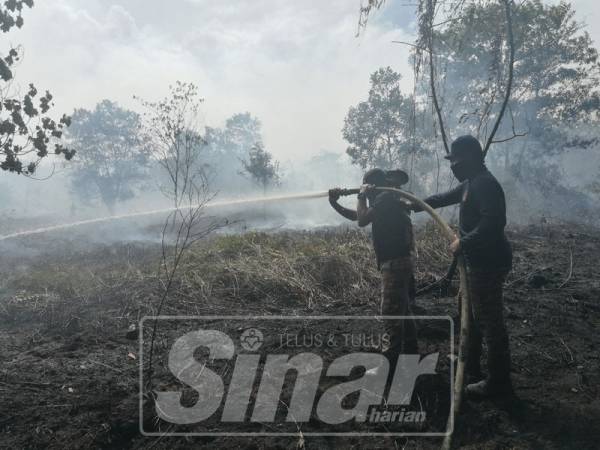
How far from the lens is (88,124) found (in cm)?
4088

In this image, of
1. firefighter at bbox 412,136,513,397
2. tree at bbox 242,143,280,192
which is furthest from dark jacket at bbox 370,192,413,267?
tree at bbox 242,143,280,192

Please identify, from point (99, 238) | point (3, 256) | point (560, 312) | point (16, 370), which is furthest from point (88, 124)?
point (560, 312)

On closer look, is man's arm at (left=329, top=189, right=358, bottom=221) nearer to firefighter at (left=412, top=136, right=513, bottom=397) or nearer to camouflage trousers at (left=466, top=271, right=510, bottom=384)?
firefighter at (left=412, top=136, right=513, bottom=397)

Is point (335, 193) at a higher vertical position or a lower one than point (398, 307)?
higher

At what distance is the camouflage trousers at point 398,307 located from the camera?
3.73 meters

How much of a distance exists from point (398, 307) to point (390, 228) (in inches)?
32.3

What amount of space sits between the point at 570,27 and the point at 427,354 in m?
28.2

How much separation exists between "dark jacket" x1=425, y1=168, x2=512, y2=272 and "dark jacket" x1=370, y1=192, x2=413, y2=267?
0.70 meters

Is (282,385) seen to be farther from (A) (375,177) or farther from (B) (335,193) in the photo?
(A) (375,177)

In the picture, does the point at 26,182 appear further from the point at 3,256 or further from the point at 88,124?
the point at 3,256

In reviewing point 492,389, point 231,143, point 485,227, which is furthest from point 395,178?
point 231,143

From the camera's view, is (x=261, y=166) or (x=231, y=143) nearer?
(x=261, y=166)

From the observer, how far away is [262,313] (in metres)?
5.81

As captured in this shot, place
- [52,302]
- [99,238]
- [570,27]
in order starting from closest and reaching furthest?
1. [52,302]
2. [99,238]
3. [570,27]
